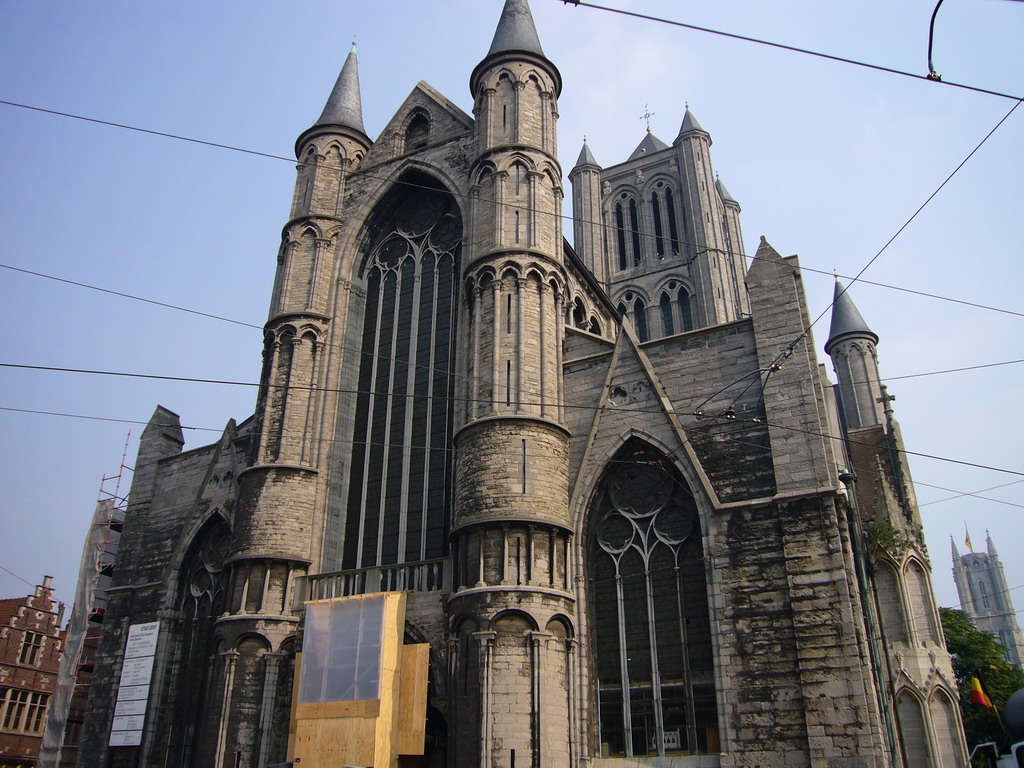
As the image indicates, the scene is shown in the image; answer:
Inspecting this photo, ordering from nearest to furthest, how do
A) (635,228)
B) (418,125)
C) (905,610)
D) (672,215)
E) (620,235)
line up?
(905,610), (418,125), (672,215), (635,228), (620,235)

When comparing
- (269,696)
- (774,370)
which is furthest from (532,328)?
(269,696)

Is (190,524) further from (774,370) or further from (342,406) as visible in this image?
(774,370)

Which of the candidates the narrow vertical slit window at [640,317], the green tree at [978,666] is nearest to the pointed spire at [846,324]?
the narrow vertical slit window at [640,317]

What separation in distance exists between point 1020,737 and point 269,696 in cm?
1251

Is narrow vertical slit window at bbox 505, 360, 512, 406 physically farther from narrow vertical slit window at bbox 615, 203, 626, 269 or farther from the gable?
narrow vertical slit window at bbox 615, 203, 626, 269

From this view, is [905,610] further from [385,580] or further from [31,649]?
[31,649]

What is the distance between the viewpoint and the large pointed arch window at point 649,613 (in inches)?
538

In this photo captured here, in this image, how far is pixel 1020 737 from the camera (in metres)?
8.14

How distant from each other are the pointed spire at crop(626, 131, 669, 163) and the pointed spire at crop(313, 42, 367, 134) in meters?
18.8

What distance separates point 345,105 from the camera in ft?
77.5

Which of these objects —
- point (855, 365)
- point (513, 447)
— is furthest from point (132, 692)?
point (855, 365)

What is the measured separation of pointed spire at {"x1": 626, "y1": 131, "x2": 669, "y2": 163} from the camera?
40.5 meters

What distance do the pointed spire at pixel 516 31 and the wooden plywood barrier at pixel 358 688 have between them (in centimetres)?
1302

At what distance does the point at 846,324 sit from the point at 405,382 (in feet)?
66.7
